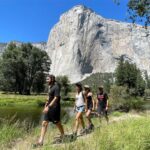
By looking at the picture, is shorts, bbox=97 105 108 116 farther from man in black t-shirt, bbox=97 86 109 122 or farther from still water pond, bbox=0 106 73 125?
still water pond, bbox=0 106 73 125

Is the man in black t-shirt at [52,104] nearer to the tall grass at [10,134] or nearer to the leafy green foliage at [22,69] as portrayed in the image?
the tall grass at [10,134]

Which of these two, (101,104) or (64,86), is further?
(64,86)

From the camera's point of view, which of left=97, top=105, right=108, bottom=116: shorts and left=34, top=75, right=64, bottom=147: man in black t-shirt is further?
left=97, top=105, right=108, bottom=116: shorts

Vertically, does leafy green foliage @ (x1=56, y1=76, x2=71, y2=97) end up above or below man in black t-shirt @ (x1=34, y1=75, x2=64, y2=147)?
above

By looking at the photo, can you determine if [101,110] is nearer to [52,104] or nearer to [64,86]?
[52,104]

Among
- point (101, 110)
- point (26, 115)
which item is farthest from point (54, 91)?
point (26, 115)

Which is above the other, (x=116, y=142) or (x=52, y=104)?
(x=52, y=104)

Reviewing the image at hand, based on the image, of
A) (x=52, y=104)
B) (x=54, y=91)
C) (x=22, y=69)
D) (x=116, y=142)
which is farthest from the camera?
(x=22, y=69)

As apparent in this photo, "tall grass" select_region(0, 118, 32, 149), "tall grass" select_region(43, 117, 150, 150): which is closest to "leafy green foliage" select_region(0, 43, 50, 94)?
"tall grass" select_region(0, 118, 32, 149)

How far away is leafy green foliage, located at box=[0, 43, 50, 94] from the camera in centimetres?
9206

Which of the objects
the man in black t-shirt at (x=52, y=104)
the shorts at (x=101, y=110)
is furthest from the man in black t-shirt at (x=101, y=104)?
the man in black t-shirt at (x=52, y=104)

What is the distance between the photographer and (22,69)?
94.3 m

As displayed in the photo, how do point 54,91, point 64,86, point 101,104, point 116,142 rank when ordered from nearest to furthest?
point 116,142 < point 54,91 < point 101,104 < point 64,86

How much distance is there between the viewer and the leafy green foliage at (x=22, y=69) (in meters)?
92.1
